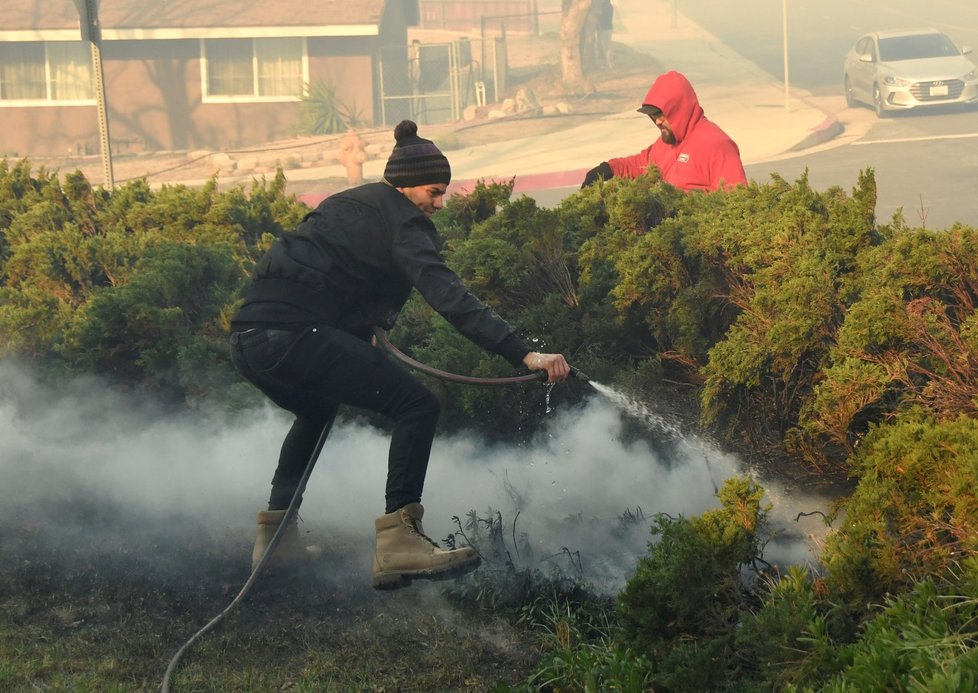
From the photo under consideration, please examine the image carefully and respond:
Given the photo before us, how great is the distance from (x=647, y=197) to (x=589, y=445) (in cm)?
149

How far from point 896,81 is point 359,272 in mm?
23491

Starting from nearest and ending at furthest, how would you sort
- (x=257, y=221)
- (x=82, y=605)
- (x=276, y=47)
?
1. (x=82, y=605)
2. (x=257, y=221)
3. (x=276, y=47)

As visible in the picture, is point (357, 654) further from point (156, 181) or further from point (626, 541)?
point (156, 181)

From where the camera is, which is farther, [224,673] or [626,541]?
[626,541]

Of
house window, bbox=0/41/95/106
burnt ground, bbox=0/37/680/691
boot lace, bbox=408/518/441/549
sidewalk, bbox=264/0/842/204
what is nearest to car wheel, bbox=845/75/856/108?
sidewalk, bbox=264/0/842/204

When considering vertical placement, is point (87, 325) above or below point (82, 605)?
above

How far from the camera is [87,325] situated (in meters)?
7.16

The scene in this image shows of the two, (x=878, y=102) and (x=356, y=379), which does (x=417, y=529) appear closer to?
(x=356, y=379)

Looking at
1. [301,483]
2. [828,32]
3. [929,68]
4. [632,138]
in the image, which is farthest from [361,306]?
[828,32]

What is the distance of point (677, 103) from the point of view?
26.3 feet

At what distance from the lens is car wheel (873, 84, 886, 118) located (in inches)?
1049

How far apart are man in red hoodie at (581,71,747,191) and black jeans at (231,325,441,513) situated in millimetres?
3142

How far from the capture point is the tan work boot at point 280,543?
5.54 metres

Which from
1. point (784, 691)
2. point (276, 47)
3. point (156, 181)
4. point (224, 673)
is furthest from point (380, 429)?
point (276, 47)
